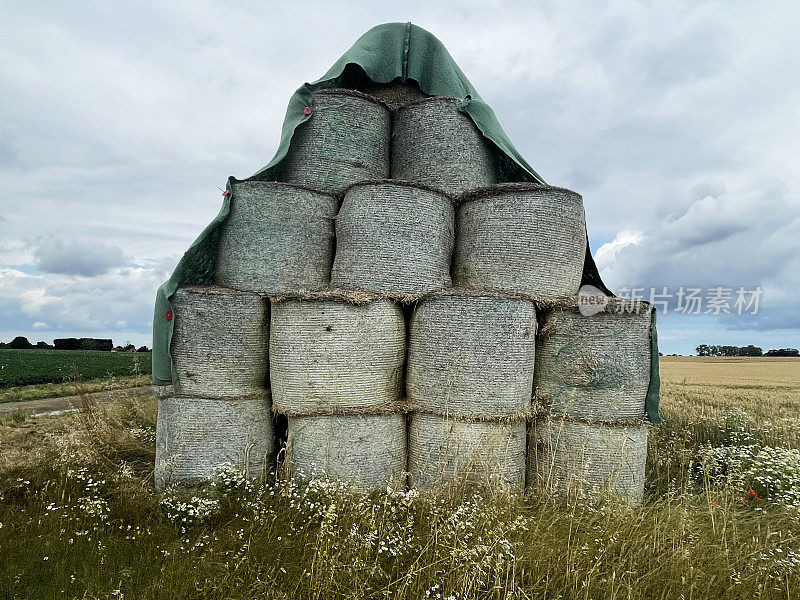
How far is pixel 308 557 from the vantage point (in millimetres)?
2857

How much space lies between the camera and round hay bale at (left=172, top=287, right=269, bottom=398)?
417 cm

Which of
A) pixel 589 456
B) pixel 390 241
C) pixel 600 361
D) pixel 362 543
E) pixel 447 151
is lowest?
pixel 362 543

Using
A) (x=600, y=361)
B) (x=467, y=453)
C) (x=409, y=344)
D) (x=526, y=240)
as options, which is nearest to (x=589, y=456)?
(x=600, y=361)

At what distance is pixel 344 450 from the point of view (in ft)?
13.0

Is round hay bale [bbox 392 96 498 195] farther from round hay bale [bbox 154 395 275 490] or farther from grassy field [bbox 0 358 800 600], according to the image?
grassy field [bbox 0 358 800 600]

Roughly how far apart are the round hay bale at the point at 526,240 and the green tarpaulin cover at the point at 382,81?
2.28 ft

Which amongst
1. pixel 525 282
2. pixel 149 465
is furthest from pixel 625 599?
pixel 149 465

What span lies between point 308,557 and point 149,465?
108 inches

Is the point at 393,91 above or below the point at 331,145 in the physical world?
above

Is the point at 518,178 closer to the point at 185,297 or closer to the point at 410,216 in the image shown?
the point at 410,216

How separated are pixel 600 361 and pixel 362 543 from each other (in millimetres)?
2559

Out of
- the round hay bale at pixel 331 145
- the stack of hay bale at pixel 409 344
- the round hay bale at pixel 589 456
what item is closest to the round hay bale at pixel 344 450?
the stack of hay bale at pixel 409 344

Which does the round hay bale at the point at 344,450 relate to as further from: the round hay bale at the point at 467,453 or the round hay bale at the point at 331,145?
the round hay bale at the point at 331,145

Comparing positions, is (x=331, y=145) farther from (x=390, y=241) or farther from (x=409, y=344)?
(x=409, y=344)
